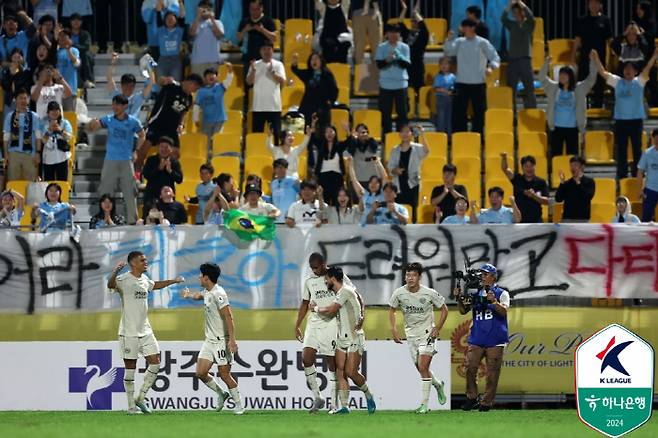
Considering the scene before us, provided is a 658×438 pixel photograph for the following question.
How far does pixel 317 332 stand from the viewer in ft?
64.5

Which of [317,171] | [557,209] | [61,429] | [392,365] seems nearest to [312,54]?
[317,171]

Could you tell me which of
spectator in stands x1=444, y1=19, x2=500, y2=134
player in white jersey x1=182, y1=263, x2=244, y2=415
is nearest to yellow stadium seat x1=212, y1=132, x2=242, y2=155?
spectator in stands x1=444, y1=19, x2=500, y2=134

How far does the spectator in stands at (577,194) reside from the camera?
2339 centimetres

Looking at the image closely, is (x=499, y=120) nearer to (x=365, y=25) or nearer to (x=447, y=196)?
(x=365, y=25)

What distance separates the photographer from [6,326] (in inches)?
852

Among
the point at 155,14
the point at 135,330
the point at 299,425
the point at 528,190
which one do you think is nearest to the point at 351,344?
the point at 299,425

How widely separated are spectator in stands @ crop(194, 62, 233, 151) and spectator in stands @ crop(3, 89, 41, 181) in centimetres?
292

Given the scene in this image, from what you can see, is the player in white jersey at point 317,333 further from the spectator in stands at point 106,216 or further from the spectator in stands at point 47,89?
the spectator in stands at point 47,89

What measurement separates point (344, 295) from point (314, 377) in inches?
43.9

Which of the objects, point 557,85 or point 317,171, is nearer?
point 317,171

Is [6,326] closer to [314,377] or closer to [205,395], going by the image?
[205,395]

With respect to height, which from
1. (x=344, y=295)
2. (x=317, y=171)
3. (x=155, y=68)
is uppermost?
(x=155, y=68)

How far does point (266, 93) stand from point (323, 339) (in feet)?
25.0

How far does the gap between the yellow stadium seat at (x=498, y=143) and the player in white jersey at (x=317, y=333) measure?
6896 millimetres
